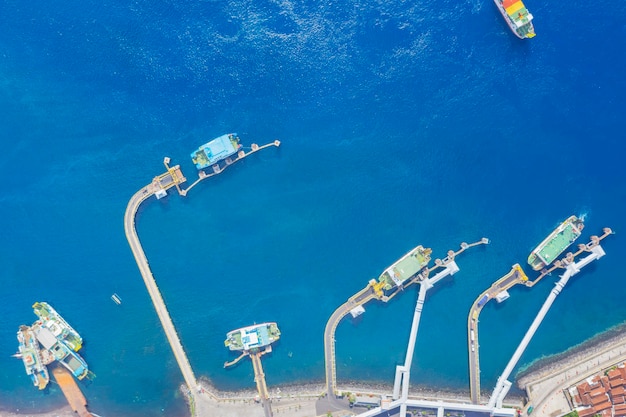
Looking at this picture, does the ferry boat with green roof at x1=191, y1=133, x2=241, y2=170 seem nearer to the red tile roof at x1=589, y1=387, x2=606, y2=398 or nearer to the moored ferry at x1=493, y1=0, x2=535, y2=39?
the moored ferry at x1=493, y1=0, x2=535, y2=39

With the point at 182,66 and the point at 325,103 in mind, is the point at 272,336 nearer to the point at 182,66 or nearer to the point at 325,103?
the point at 325,103

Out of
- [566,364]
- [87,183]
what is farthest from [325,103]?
[566,364]

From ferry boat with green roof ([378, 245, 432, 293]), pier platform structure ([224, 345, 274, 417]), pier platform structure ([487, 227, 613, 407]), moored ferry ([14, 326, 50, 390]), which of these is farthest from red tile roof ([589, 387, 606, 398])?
moored ferry ([14, 326, 50, 390])

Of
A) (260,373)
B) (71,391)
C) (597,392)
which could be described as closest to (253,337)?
(260,373)

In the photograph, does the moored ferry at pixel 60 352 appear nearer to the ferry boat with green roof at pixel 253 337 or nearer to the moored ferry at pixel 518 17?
the ferry boat with green roof at pixel 253 337

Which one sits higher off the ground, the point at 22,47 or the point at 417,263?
the point at 22,47
